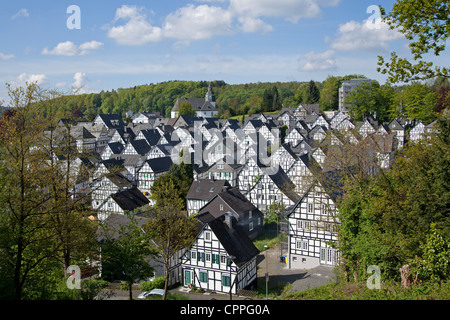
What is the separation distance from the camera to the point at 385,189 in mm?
18656

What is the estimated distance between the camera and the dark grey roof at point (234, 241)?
23.1 metres

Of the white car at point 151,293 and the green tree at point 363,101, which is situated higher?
the green tree at point 363,101

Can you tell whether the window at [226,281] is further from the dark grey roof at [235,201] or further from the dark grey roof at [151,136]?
the dark grey roof at [151,136]

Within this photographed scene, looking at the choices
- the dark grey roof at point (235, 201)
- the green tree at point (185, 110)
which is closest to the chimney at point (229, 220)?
the dark grey roof at point (235, 201)

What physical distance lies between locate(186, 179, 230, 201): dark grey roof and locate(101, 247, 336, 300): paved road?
33.3 ft

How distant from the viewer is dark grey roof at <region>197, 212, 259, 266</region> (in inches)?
910

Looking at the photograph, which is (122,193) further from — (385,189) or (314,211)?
(385,189)


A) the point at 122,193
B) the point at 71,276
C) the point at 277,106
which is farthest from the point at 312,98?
the point at 71,276

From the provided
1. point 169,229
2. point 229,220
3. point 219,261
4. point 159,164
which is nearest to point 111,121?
point 159,164

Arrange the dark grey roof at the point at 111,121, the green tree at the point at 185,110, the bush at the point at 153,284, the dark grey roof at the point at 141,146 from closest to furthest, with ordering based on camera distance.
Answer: the bush at the point at 153,284 → the dark grey roof at the point at 141,146 → the dark grey roof at the point at 111,121 → the green tree at the point at 185,110

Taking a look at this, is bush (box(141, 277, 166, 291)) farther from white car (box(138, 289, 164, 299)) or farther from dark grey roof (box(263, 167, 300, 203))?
dark grey roof (box(263, 167, 300, 203))

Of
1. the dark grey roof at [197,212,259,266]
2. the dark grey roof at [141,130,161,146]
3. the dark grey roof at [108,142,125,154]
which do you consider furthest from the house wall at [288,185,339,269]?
the dark grey roof at [141,130,161,146]

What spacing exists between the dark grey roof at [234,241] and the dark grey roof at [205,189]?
10.7 metres
